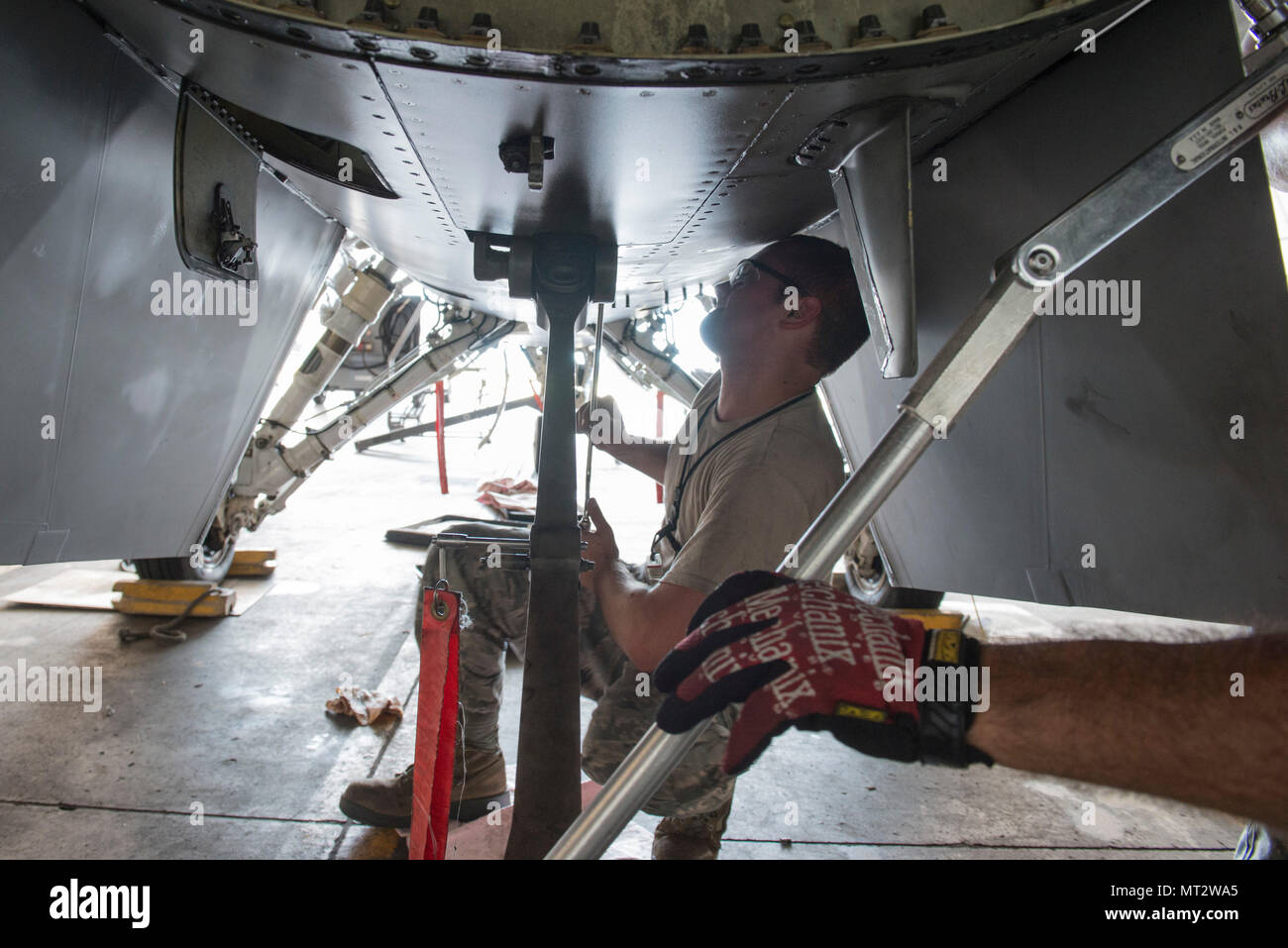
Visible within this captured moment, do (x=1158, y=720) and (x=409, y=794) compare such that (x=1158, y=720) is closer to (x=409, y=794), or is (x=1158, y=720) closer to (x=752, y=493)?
(x=752, y=493)

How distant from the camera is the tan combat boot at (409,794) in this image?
206 cm

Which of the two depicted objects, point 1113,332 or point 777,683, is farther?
point 1113,332

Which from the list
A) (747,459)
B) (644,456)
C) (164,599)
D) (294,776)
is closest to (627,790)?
(747,459)

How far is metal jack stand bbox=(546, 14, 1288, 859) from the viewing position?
2.81 ft

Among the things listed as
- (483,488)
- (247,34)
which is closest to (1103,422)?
(247,34)

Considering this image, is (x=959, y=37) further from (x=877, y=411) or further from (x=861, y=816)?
(x=861, y=816)

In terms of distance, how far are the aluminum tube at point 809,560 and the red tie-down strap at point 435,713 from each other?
0.60 metres

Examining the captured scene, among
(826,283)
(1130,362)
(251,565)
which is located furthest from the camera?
(251,565)

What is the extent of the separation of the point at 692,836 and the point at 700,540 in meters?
0.79

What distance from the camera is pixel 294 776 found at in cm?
Answer: 231

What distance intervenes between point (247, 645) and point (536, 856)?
8.12 feet

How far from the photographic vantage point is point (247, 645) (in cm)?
335

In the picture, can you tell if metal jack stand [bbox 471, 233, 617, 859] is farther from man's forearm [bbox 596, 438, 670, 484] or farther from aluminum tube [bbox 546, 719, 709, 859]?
man's forearm [bbox 596, 438, 670, 484]

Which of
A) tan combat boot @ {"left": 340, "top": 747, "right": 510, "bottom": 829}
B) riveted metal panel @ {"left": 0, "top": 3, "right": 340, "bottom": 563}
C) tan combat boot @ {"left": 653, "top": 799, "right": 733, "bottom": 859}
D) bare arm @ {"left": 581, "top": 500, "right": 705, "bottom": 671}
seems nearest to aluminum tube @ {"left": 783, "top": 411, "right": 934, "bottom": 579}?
bare arm @ {"left": 581, "top": 500, "right": 705, "bottom": 671}
